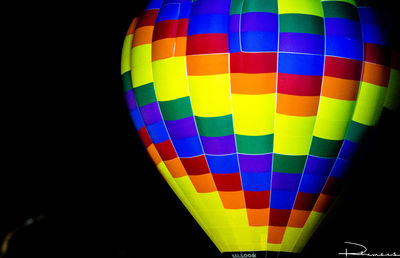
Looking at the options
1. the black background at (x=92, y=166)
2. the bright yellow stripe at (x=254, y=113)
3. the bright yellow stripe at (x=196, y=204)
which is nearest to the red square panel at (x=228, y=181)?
the bright yellow stripe at (x=196, y=204)

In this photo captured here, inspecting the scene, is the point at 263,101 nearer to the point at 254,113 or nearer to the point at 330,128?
the point at 254,113

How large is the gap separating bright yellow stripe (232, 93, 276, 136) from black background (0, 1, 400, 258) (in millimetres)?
1664

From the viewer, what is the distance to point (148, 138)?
218 cm

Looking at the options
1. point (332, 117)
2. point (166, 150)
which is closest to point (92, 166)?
point (166, 150)

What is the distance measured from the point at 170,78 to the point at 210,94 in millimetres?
220

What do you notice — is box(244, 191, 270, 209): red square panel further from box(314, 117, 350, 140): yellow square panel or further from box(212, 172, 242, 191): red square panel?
box(314, 117, 350, 140): yellow square panel

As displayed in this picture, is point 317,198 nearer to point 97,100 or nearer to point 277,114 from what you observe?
point 277,114

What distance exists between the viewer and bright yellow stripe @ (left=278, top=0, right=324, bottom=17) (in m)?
1.86

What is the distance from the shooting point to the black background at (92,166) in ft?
11.3

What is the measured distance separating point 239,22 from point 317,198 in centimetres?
93

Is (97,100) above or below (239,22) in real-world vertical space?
above

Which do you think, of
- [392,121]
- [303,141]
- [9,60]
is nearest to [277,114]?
[303,141]

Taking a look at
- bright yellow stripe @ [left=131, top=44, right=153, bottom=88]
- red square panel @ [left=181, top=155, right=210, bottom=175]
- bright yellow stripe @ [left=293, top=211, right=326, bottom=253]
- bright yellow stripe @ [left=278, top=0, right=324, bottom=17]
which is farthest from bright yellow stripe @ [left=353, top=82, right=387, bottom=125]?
bright yellow stripe @ [left=131, top=44, right=153, bottom=88]

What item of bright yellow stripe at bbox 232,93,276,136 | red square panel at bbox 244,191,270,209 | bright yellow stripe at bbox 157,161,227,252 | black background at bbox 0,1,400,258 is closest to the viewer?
bright yellow stripe at bbox 232,93,276,136
